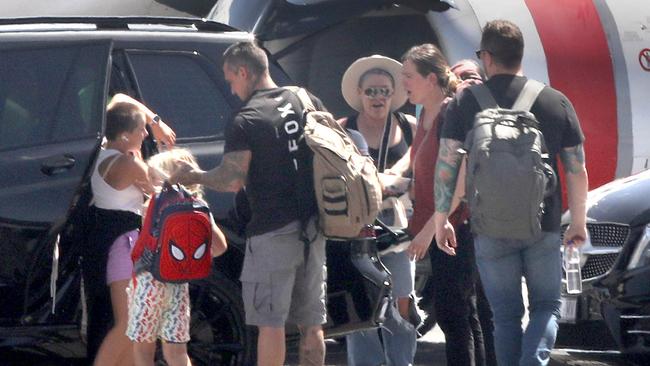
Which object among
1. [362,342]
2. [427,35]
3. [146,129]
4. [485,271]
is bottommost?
[362,342]

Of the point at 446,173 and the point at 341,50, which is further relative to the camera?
the point at 341,50

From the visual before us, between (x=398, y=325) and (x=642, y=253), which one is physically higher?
(x=642, y=253)

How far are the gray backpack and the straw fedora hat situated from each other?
1466 mm

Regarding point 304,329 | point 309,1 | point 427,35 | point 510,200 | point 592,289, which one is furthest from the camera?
point 427,35

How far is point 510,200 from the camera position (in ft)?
19.9

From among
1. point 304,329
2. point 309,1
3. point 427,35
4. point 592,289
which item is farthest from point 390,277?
point 427,35

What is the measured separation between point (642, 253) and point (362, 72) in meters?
1.61

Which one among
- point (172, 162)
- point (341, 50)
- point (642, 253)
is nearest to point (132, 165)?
point (172, 162)

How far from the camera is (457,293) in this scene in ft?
22.7

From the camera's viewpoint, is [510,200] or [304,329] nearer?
[510,200]

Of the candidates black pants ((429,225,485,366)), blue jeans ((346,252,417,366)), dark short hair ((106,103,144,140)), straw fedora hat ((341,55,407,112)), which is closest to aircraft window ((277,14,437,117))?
straw fedora hat ((341,55,407,112))

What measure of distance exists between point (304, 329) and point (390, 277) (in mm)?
583

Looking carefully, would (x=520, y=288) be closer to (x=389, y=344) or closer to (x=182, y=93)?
(x=389, y=344)

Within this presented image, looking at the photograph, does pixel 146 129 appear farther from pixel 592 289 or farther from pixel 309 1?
pixel 309 1
